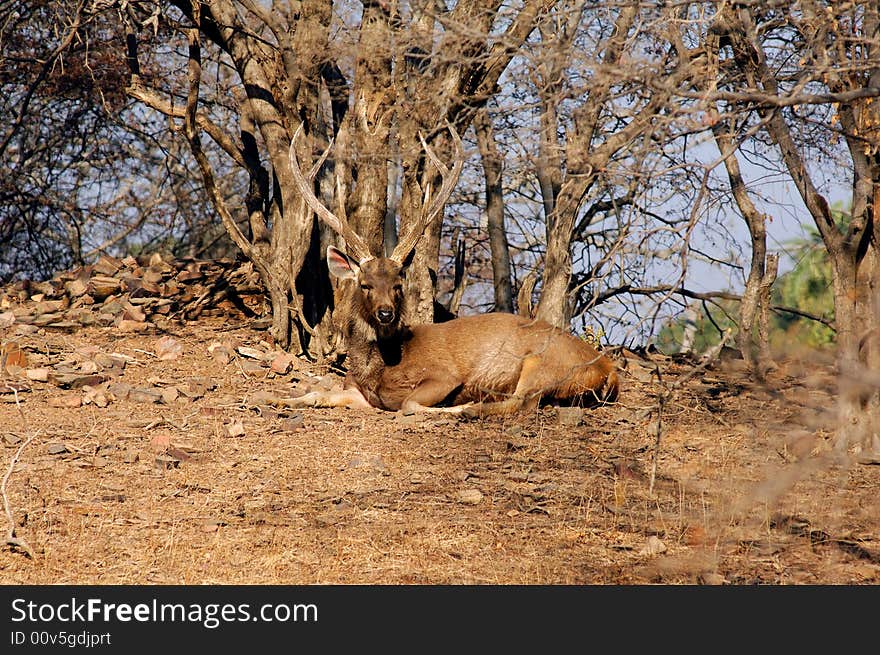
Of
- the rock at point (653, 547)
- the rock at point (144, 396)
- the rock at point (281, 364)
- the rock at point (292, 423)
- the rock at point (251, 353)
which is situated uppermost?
the rock at point (251, 353)

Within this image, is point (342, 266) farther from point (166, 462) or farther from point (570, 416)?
point (166, 462)

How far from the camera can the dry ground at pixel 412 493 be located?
5734 millimetres

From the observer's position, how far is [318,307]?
11.3 meters

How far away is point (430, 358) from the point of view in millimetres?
9570

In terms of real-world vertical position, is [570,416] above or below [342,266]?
below

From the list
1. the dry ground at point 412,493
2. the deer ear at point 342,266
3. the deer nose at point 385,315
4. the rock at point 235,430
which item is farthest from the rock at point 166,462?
the deer ear at point 342,266

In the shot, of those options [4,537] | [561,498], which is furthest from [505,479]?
[4,537]

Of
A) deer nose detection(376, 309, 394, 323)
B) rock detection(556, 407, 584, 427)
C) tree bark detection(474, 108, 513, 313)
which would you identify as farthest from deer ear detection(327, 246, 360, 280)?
tree bark detection(474, 108, 513, 313)

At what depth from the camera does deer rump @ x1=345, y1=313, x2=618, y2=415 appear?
9430mm

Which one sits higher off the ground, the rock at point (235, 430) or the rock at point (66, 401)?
the rock at point (66, 401)

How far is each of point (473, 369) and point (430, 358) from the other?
0.40m

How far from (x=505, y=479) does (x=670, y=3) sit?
3.40 meters

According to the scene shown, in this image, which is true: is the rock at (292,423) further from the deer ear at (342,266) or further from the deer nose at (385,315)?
the deer ear at (342,266)

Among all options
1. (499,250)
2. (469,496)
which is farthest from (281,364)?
(469,496)
